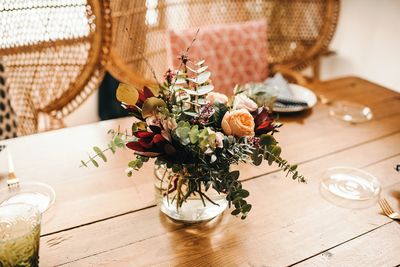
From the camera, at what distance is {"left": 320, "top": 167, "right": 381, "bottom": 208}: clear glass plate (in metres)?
1.05

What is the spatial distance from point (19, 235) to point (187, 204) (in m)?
0.37

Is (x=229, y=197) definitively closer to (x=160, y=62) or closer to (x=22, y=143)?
(x=22, y=143)

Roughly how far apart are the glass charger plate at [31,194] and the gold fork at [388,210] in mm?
860

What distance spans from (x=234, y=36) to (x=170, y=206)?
1.13 meters

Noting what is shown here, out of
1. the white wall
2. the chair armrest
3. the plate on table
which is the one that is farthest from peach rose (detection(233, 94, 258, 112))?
the white wall

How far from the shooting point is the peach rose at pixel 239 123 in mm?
779

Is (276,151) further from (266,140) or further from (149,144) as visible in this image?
(149,144)

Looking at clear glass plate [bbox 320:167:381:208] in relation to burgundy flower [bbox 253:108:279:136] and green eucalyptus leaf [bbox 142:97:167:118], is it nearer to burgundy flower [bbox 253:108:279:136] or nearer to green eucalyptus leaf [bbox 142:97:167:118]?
burgundy flower [bbox 253:108:279:136]

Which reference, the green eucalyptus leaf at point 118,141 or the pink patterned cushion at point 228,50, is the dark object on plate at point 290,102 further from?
the green eucalyptus leaf at point 118,141

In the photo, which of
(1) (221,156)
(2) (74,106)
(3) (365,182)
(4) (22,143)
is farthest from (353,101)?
(4) (22,143)

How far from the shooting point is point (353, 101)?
162 centimetres

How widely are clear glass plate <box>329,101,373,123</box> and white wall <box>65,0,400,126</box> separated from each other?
3.55ft

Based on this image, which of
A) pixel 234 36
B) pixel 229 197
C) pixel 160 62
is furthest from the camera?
pixel 160 62

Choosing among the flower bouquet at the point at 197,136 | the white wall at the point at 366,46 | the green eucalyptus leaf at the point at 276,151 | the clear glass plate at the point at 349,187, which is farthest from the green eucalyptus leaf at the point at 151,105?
the white wall at the point at 366,46
